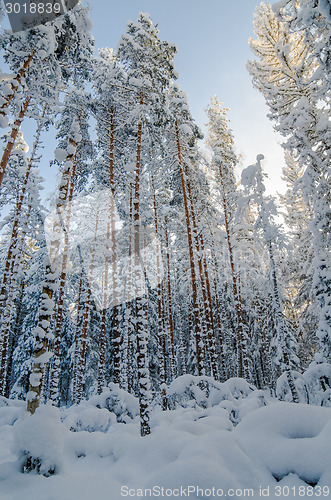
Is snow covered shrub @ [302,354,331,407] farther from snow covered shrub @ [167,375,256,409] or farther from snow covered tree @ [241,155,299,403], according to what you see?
snow covered shrub @ [167,375,256,409]

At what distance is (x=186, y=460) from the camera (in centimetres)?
352

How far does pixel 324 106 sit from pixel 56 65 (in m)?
9.60

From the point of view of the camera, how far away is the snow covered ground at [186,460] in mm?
3240

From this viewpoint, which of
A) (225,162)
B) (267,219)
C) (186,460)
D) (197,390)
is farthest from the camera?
(225,162)

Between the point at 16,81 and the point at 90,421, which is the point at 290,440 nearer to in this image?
the point at 90,421

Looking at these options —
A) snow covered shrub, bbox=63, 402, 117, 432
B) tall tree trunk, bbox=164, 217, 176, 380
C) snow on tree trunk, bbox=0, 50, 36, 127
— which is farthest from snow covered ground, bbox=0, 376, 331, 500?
tall tree trunk, bbox=164, 217, 176, 380

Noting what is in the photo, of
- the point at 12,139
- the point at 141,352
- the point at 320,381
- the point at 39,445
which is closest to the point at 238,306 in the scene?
the point at 320,381


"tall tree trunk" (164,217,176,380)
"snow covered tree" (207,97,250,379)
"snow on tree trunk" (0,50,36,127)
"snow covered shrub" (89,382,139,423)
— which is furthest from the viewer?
"snow covered tree" (207,97,250,379)

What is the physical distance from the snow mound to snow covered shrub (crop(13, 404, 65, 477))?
2.98 meters

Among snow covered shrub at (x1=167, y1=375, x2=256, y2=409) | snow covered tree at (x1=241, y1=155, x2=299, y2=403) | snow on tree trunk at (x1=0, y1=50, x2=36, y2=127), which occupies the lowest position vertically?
snow covered shrub at (x1=167, y1=375, x2=256, y2=409)

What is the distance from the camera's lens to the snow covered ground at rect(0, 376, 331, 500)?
3.24 m

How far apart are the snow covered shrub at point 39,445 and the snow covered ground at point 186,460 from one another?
1 cm

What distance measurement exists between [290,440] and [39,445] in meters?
3.85

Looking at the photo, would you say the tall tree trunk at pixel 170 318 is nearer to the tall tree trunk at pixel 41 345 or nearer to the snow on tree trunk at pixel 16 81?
the tall tree trunk at pixel 41 345
